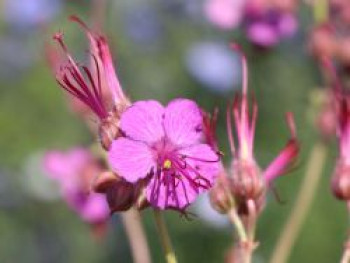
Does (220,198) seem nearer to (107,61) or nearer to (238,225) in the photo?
(238,225)

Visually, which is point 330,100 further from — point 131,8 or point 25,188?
point 131,8

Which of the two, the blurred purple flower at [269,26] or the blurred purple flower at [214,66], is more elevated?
the blurred purple flower at [214,66]

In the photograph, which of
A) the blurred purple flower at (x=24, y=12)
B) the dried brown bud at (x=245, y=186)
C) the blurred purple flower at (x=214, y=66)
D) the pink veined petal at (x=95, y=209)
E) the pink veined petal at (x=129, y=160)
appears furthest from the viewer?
the blurred purple flower at (x=214, y=66)

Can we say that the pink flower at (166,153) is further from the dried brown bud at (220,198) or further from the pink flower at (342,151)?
the pink flower at (342,151)

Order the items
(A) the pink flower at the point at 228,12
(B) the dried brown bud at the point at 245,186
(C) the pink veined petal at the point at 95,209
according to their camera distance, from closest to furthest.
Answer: (B) the dried brown bud at the point at 245,186 < (C) the pink veined petal at the point at 95,209 < (A) the pink flower at the point at 228,12

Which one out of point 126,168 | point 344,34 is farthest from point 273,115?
point 126,168

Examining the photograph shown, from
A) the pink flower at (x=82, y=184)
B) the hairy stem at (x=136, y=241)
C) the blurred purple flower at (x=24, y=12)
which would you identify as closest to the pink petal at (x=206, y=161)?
the hairy stem at (x=136, y=241)

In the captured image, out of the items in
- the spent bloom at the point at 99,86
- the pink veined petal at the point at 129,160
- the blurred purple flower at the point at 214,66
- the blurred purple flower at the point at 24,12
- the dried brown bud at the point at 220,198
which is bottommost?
the dried brown bud at the point at 220,198

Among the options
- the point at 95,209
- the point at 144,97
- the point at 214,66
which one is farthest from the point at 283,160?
the point at 214,66
